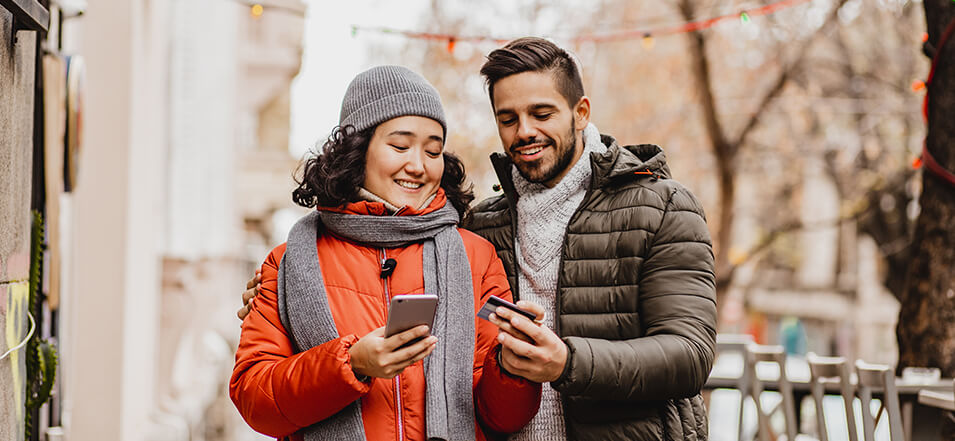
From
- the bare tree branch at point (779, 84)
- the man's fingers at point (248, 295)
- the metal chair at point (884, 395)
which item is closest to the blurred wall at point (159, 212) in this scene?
the man's fingers at point (248, 295)

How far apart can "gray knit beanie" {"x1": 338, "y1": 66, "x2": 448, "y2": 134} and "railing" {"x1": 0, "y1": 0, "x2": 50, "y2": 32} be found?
3.32ft

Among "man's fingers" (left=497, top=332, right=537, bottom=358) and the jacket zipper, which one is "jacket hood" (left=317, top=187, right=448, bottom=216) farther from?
"man's fingers" (left=497, top=332, right=537, bottom=358)

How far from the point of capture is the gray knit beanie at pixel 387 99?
2.94 metres

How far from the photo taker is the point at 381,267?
2.81 m

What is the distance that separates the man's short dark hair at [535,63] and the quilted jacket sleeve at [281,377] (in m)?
0.92

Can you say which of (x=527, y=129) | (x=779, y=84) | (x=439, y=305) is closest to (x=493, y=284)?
(x=439, y=305)

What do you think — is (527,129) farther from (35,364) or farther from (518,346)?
(35,364)

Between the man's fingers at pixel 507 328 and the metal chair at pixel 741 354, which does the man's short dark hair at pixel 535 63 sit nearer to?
the man's fingers at pixel 507 328

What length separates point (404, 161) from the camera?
9.51 feet

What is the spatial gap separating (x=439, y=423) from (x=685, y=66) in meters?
13.8

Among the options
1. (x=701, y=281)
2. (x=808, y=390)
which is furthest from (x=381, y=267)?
(x=808, y=390)

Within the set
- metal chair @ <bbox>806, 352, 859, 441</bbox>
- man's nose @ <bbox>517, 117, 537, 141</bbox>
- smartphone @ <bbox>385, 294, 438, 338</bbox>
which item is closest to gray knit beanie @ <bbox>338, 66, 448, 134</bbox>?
man's nose @ <bbox>517, 117, 537, 141</bbox>

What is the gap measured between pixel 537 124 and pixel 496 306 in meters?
0.78

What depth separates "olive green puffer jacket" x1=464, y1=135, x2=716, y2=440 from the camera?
2754 mm
